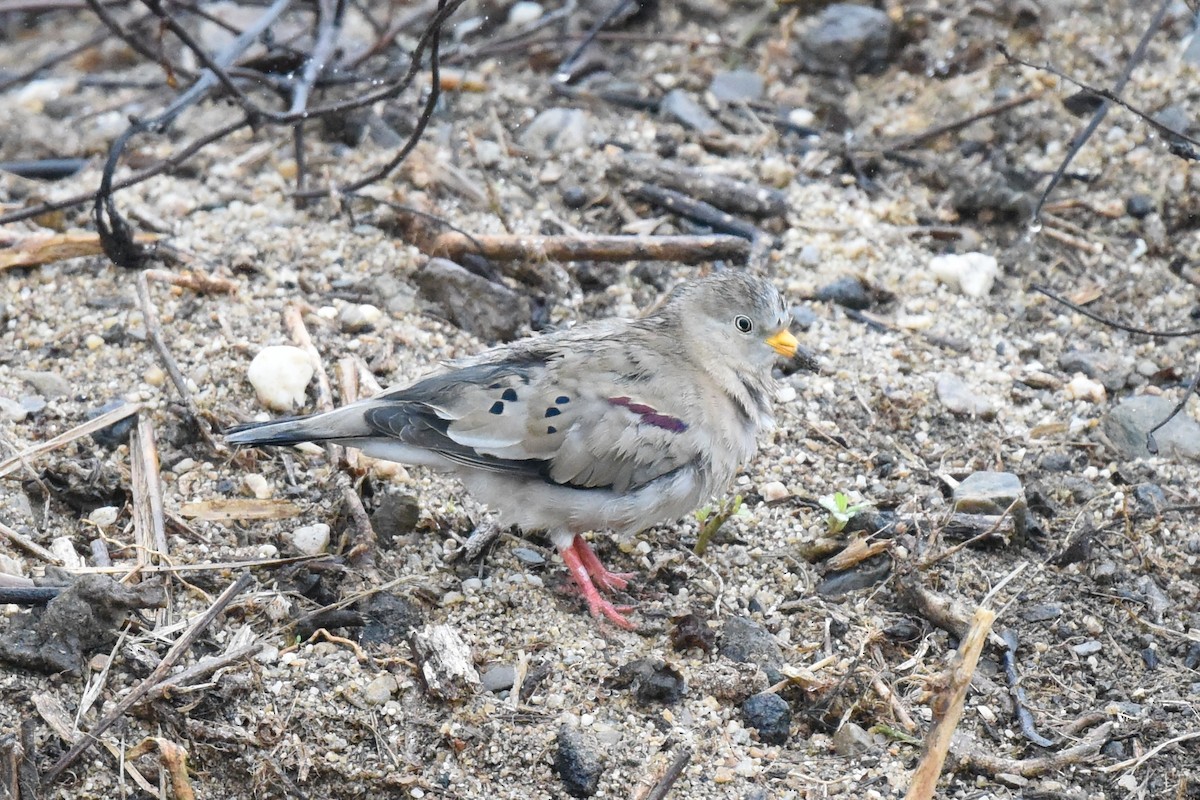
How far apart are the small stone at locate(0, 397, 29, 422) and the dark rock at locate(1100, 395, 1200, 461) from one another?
165 inches

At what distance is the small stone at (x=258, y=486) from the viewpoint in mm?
4996

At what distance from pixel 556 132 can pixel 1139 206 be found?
2912mm

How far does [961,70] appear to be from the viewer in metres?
7.39

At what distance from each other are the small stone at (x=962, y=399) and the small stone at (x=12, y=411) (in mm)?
3587

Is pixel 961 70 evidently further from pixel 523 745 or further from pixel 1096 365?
pixel 523 745

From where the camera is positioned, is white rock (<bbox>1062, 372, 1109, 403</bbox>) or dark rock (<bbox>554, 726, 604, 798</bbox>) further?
white rock (<bbox>1062, 372, 1109, 403</bbox>)

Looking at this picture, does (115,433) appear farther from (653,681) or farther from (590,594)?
(653,681)

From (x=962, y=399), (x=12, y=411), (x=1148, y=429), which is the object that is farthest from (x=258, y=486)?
(x=1148, y=429)

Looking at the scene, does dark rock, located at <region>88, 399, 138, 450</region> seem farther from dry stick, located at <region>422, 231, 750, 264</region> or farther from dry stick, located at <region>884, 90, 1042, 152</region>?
dry stick, located at <region>884, 90, 1042, 152</region>

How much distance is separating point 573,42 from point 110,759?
515 centimetres

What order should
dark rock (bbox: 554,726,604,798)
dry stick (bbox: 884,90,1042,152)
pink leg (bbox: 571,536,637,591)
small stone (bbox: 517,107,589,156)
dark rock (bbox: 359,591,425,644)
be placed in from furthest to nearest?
small stone (bbox: 517,107,589,156), dry stick (bbox: 884,90,1042,152), pink leg (bbox: 571,536,637,591), dark rock (bbox: 359,591,425,644), dark rock (bbox: 554,726,604,798)

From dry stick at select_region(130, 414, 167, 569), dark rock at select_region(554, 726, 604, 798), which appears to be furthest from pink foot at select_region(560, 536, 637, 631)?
dry stick at select_region(130, 414, 167, 569)

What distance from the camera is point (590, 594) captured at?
15.5ft

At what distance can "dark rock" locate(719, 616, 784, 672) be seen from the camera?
4.48 metres
